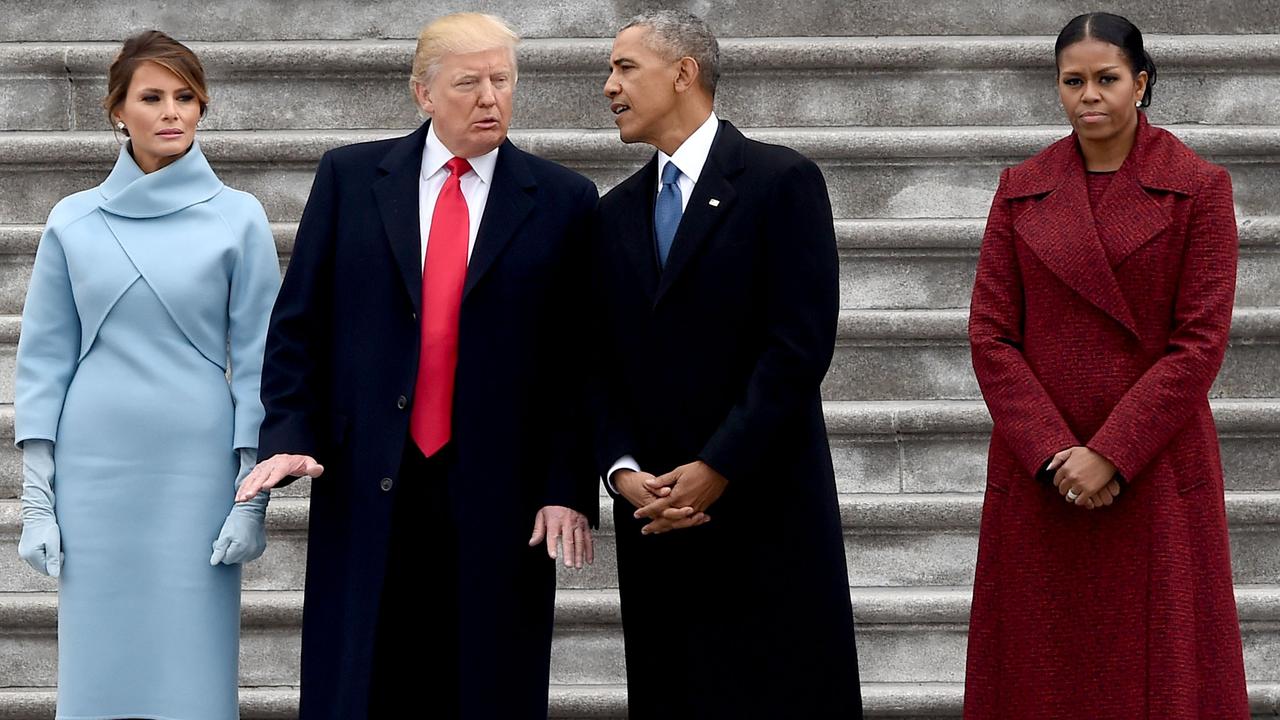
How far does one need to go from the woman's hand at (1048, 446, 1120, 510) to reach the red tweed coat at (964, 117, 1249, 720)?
2 cm

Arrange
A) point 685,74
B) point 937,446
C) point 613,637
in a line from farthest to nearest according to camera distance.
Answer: point 937,446, point 613,637, point 685,74

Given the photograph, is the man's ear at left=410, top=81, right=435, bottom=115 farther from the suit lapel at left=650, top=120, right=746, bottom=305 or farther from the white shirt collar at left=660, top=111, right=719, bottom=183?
the suit lapel at left=650, top=120, right=746, bottom=305

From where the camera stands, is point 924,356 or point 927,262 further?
point 927,262

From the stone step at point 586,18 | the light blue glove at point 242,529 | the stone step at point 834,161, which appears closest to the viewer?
the light blue glove at point 242,529

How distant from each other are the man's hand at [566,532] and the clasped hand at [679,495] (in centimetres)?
17

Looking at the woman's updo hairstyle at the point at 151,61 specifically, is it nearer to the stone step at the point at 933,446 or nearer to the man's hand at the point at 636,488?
the man's hand at the point at 636,488

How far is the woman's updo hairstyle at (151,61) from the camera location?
148 inches

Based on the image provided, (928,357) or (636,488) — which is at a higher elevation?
(928,357)

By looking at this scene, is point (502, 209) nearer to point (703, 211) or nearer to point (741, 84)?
point (703, 211)

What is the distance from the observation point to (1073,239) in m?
3.59

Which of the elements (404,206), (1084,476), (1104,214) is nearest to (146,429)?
(404,206)

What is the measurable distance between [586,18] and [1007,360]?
2.53 meters

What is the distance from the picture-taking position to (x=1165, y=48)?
538 centimetres

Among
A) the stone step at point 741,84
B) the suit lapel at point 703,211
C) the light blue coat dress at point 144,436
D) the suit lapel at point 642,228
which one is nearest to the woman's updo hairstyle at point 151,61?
the light blue coat dress at point 144,436
